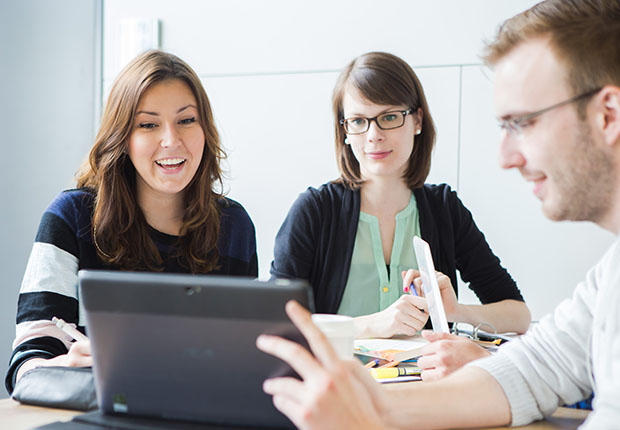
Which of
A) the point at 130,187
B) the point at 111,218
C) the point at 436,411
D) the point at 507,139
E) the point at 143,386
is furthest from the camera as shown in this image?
the point at 130,187

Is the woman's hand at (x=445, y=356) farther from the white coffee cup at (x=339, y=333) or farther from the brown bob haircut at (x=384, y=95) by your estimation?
the brown bob haircut at (x=384, y=95)

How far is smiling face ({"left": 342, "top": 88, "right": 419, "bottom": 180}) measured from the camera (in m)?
2.21

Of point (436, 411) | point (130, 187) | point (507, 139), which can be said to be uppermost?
point (507, 139)

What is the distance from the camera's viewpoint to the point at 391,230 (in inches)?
90.7

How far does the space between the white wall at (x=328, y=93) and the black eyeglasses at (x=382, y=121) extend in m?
0.74

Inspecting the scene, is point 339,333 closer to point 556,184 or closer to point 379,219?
point 556,184

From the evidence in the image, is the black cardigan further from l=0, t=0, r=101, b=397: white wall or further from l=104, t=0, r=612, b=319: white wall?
l=0, t=0, r=101, b=397: white wall

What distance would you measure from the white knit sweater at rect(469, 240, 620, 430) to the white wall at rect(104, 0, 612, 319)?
1726mm

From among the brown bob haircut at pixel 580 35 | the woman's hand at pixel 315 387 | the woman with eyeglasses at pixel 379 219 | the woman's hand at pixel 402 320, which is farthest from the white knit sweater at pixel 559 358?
the woman with eyeglasses at pixel 379 219

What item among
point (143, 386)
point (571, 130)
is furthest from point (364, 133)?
point (143, 386)

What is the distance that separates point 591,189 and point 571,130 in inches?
3.9

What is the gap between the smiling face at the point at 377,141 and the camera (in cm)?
221

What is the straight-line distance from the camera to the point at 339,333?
3.76 feet

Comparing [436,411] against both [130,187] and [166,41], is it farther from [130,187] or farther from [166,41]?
[166,41]
